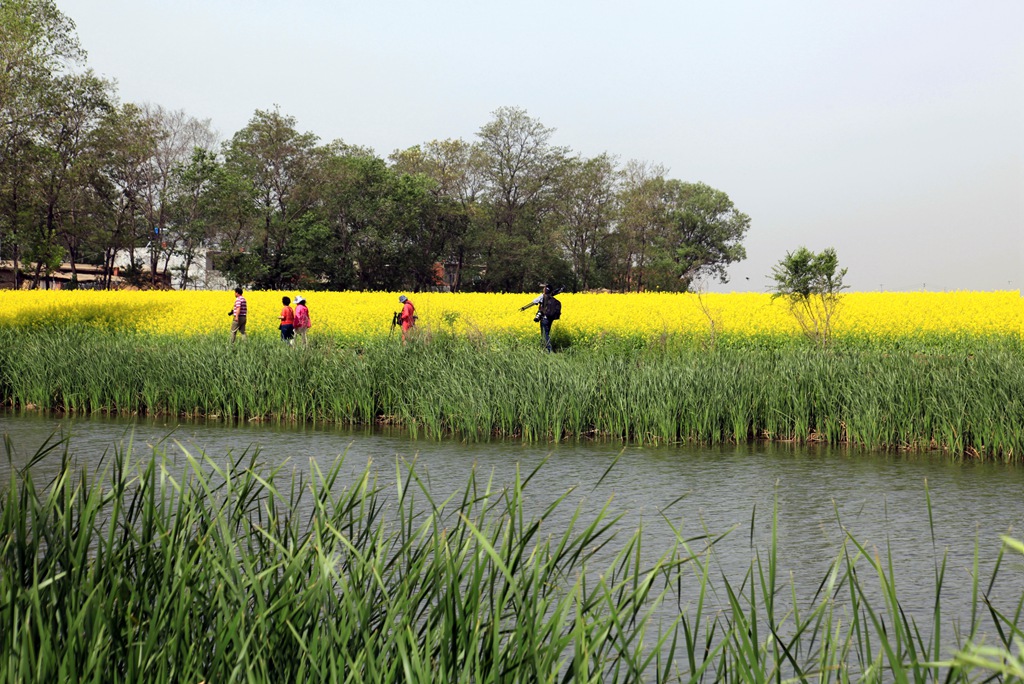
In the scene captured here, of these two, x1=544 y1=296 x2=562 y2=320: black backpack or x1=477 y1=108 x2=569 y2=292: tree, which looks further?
x1=477 y1=108 x2=569 y2=292: tree

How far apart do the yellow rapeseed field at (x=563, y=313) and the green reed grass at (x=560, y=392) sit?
4.84 m

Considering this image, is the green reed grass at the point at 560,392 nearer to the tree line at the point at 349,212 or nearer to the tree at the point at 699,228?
the tree line at the point at 349,212

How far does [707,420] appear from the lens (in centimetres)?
1578

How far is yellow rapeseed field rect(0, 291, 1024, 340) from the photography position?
30672 millimetres

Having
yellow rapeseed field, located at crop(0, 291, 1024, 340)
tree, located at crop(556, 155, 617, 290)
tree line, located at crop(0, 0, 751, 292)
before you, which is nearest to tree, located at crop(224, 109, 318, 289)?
tree line, located at crop(0, 0, 751, 292)

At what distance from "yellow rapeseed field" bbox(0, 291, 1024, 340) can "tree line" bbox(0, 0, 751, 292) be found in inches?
367

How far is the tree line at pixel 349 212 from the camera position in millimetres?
61938

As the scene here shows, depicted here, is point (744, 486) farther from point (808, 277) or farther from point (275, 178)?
point (275, 178)

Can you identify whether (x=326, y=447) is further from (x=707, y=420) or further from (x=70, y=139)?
(x=70, y=139)

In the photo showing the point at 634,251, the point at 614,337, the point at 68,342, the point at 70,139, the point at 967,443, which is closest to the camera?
the point at 967,443

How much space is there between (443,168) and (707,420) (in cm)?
6688

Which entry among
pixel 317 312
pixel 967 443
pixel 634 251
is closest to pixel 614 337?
pixel 317 312

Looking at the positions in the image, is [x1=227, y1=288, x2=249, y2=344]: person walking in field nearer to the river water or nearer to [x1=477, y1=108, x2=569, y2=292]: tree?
the river water

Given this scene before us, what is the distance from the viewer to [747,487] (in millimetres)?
12344
